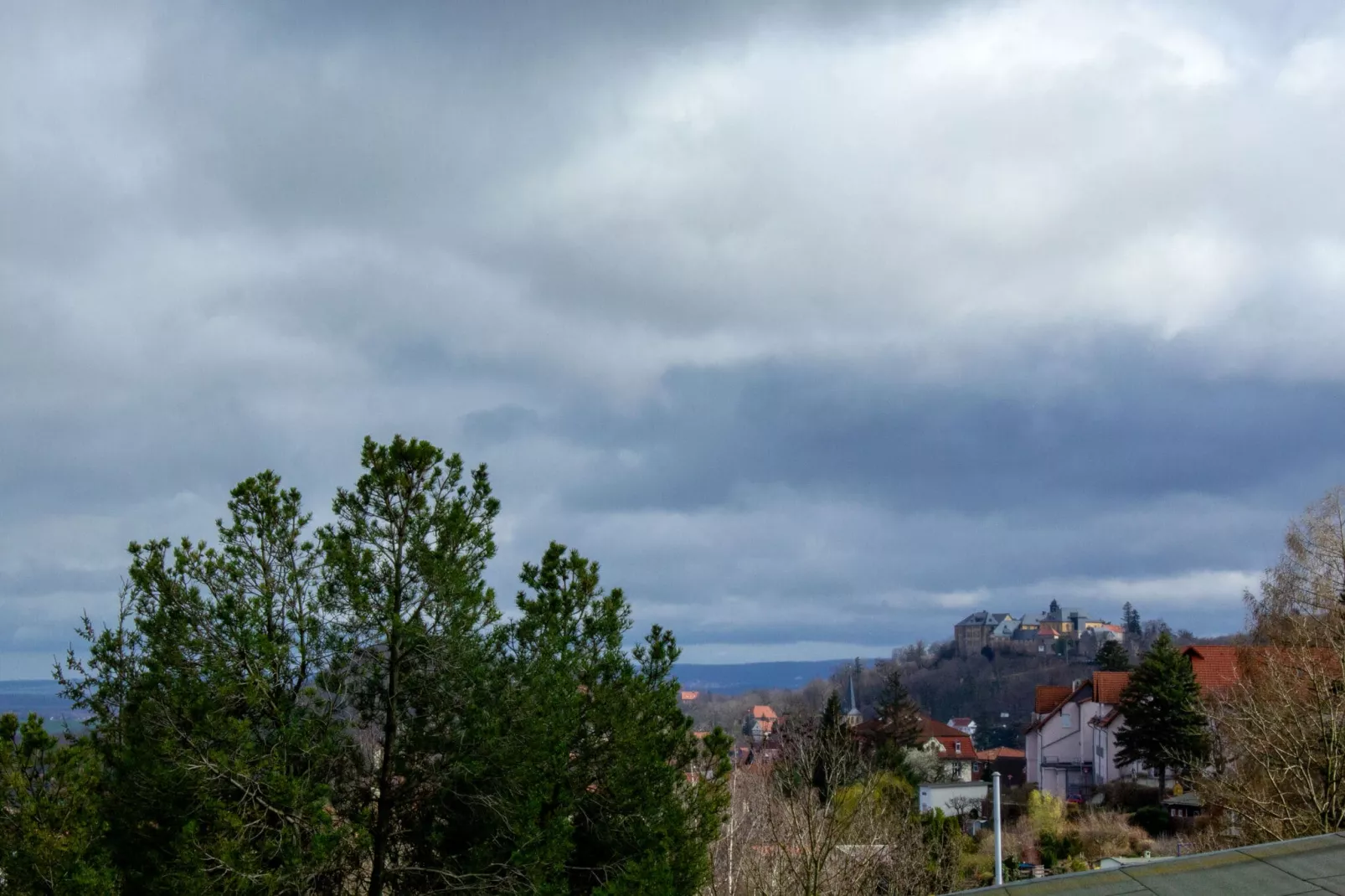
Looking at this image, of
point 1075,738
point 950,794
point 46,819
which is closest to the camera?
point 46,819

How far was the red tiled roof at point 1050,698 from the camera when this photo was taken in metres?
89.4

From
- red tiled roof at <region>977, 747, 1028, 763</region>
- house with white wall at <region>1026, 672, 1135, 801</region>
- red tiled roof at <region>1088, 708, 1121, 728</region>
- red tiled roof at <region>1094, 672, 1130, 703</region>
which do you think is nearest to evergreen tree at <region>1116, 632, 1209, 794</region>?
red tiled roof at <region>1088, 708, 1121, 728</region>

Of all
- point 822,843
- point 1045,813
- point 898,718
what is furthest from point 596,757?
point 898,718

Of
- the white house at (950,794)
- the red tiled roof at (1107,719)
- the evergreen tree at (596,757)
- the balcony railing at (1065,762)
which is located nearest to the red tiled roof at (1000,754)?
the balcony railing at (1065,762)

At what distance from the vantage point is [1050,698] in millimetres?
90938

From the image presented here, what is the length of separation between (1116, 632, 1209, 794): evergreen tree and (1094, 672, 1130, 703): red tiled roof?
17.0 m

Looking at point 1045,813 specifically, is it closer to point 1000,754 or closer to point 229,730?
point 229,730

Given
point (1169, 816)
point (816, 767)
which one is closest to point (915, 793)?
point (816, 767)

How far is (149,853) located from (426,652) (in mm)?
4818

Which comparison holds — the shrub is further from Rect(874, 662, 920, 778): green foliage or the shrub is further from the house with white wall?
Rect(874, 662, 920, 778): green foliage

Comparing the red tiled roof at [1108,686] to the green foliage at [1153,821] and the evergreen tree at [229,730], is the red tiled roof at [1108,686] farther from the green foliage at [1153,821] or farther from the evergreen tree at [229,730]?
the evergreen tree at [229,730]

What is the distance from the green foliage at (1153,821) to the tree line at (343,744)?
127 ft

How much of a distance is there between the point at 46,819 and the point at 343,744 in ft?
13.5

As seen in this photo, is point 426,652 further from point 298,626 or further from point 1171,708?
point 1171,708
